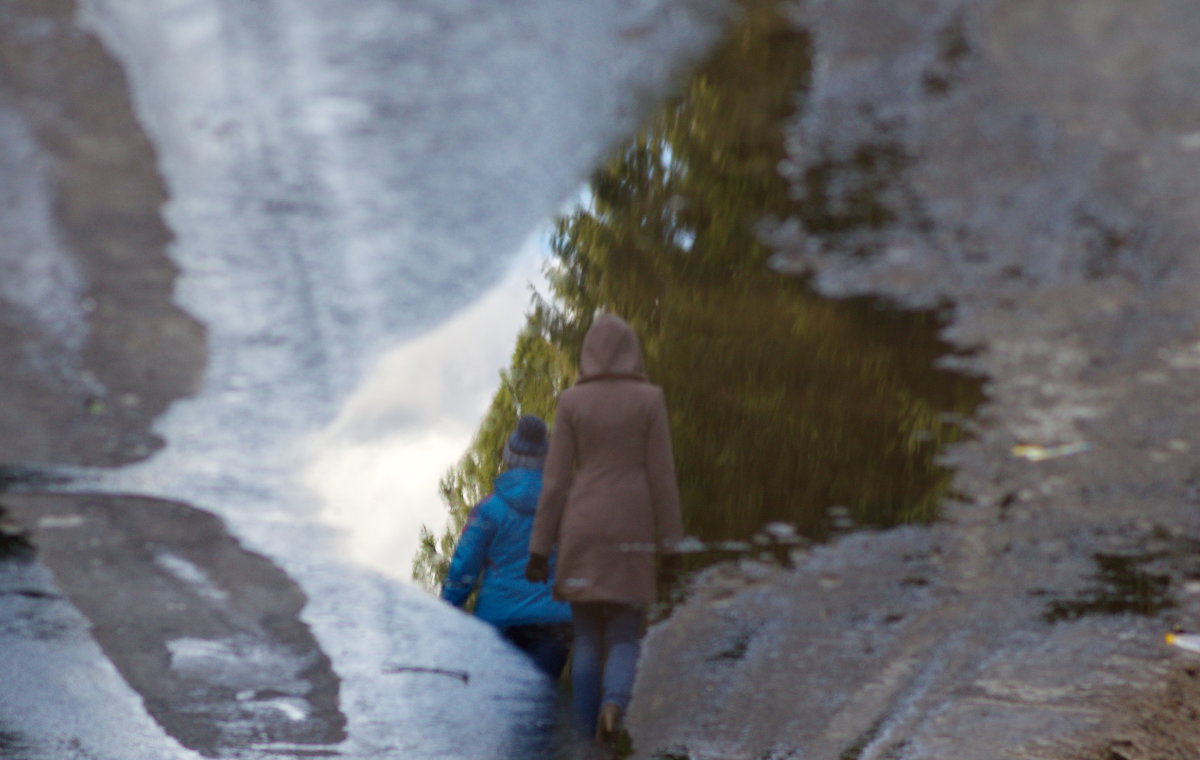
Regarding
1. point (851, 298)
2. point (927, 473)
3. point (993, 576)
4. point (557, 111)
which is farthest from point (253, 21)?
point (993, 576)

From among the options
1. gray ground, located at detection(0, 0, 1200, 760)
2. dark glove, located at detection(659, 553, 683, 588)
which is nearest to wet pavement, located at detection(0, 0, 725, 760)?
gray ground, located at detection(0, 0, 1200, 760)

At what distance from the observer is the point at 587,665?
11.4 ft

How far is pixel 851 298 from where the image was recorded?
2.42 m

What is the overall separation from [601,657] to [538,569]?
39cm

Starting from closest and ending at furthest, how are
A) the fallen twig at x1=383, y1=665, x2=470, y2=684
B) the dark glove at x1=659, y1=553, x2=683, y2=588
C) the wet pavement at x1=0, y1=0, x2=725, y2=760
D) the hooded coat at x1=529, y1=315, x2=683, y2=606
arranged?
the wet pavement at x1=0, y1=0, x2=725, y2=760 < the hooded coat at x1=529, y1=315, x2=683, y2=606 < the dark glove at x1=659, y1=553, x2=683, y2=588 < the fallen twig at x1=383, y1=665, x2=470, y2=684

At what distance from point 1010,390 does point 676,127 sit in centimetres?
106

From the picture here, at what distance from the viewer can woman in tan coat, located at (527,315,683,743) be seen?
2.80 metres

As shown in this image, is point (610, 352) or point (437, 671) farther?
point (437, 671)

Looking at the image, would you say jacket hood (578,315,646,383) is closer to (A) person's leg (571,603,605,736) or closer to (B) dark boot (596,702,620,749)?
(A) person's leg (571,603,605,736)

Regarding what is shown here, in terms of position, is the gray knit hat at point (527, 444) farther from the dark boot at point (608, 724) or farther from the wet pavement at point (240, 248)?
the dark boot at point (608, 724)

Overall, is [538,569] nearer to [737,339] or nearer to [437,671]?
[437,671]

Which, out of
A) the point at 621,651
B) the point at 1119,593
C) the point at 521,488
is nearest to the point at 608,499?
the point at 521,488

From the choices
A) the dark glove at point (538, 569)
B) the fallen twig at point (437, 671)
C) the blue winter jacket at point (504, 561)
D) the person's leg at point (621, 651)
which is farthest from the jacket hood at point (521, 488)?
the fallen twig at point (437, 671)

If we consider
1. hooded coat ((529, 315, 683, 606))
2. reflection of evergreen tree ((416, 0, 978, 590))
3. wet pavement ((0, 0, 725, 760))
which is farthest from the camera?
hooded coat ((529, 315, 683, 606))
